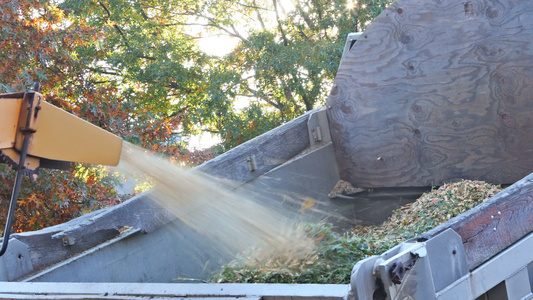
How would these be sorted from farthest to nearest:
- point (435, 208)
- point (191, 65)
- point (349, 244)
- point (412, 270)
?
point (191, 65), point (435, 208), point (349, 244), point (412, 270)

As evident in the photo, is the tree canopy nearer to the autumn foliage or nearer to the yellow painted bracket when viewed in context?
the autumn foliage

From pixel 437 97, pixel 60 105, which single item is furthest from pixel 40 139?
pixel 60 105

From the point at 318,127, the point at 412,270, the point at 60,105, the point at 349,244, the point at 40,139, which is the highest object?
the point at 60,105

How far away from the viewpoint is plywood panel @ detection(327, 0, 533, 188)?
4.32 meters

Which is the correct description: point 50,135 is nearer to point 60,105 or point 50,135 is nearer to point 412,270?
point 412,270

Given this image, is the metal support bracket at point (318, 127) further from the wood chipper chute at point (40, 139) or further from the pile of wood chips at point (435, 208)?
the wood chipper chute at point (40, 139)

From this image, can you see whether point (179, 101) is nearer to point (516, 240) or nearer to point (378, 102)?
point (378, 102)

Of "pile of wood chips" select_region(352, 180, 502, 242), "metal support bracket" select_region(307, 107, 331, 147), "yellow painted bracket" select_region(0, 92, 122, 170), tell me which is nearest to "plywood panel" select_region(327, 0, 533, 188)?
"metal support bracket" select_region(307, 107, 331, 147)

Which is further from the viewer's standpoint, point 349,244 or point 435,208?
point 435,208

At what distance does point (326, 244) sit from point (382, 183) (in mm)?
1716

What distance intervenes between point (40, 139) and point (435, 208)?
92.8 inches

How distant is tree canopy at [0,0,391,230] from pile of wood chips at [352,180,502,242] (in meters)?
4.05

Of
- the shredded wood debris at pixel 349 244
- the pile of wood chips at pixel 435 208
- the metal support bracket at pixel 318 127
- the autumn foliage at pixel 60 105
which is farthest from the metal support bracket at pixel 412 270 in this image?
the autumn foliage at pixel 60 105

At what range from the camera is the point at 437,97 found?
4.61 m
